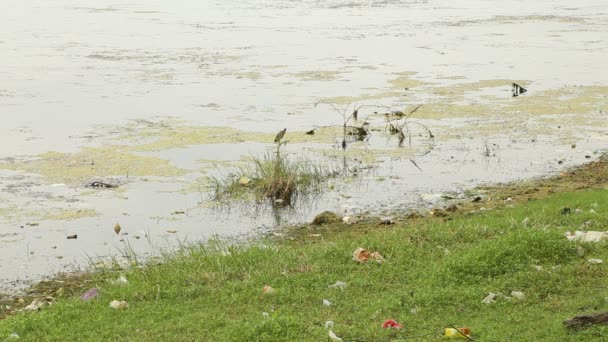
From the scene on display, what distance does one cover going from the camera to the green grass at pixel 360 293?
229 inches

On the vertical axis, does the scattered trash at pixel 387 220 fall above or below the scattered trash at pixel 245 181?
below

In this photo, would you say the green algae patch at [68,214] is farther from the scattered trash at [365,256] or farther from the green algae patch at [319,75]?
the green algae patch at [319,75]

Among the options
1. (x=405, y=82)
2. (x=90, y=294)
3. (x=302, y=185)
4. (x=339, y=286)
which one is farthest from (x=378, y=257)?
(x=405, y=82)

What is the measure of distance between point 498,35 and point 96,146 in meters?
16.3

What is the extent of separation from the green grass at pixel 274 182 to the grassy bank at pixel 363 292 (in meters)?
2.97

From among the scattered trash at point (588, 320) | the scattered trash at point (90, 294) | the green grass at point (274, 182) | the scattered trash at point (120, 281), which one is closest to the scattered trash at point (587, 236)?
the scattered trash at point (588, 320)

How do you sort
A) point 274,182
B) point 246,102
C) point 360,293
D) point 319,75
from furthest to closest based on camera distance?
point 319,75, point 246,102, point 274,182, point 360,293

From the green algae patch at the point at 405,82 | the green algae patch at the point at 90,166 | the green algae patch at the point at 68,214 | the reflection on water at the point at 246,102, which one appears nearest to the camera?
the green algae patch at the point at 68,214

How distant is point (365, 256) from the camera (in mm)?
7457

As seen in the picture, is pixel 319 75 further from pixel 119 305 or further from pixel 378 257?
pixel 119 305

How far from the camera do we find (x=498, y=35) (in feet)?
85.8

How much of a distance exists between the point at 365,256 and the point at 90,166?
6114mm

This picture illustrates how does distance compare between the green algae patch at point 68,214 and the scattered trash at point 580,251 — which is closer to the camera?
the scattered trash at point 580,251

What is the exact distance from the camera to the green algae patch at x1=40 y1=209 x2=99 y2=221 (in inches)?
407
